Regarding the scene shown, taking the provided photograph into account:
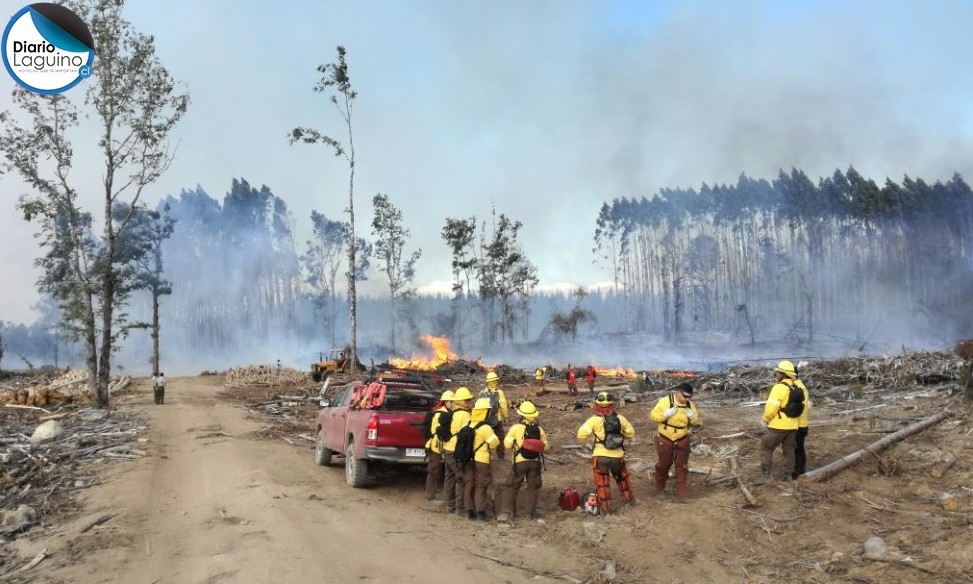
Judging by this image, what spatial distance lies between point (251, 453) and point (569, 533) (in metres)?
8.80

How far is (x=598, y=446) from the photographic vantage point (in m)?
8.91

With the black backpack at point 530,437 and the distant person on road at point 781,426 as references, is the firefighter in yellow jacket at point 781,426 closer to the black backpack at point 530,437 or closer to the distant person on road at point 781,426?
the distant person on road at point 781,426

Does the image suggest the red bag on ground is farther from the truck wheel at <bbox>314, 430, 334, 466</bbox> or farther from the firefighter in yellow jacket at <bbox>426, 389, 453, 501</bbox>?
the truck wheel at <bbox>314, 430, 334, 466</bbox>

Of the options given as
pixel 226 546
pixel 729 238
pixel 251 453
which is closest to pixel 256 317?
pixel 729 238

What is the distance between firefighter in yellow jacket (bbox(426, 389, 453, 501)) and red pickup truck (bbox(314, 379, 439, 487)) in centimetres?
36

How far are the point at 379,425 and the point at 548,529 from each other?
135 inches

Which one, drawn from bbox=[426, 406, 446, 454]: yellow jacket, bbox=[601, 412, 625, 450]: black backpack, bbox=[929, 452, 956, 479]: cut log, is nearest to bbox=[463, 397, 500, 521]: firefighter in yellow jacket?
bbox=[426, 406, 446, 454]: yellow jacket

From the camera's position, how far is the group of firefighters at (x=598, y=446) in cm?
893

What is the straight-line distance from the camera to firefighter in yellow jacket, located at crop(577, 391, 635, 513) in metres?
8.85

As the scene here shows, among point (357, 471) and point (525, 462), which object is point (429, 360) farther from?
point (525, 462)

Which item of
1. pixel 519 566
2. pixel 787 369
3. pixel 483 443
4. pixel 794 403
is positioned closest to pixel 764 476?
pixel 794 403

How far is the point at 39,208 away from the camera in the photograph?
944 inches

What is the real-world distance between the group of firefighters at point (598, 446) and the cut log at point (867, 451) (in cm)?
28

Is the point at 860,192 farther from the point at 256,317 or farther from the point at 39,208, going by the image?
the point at 256,317
